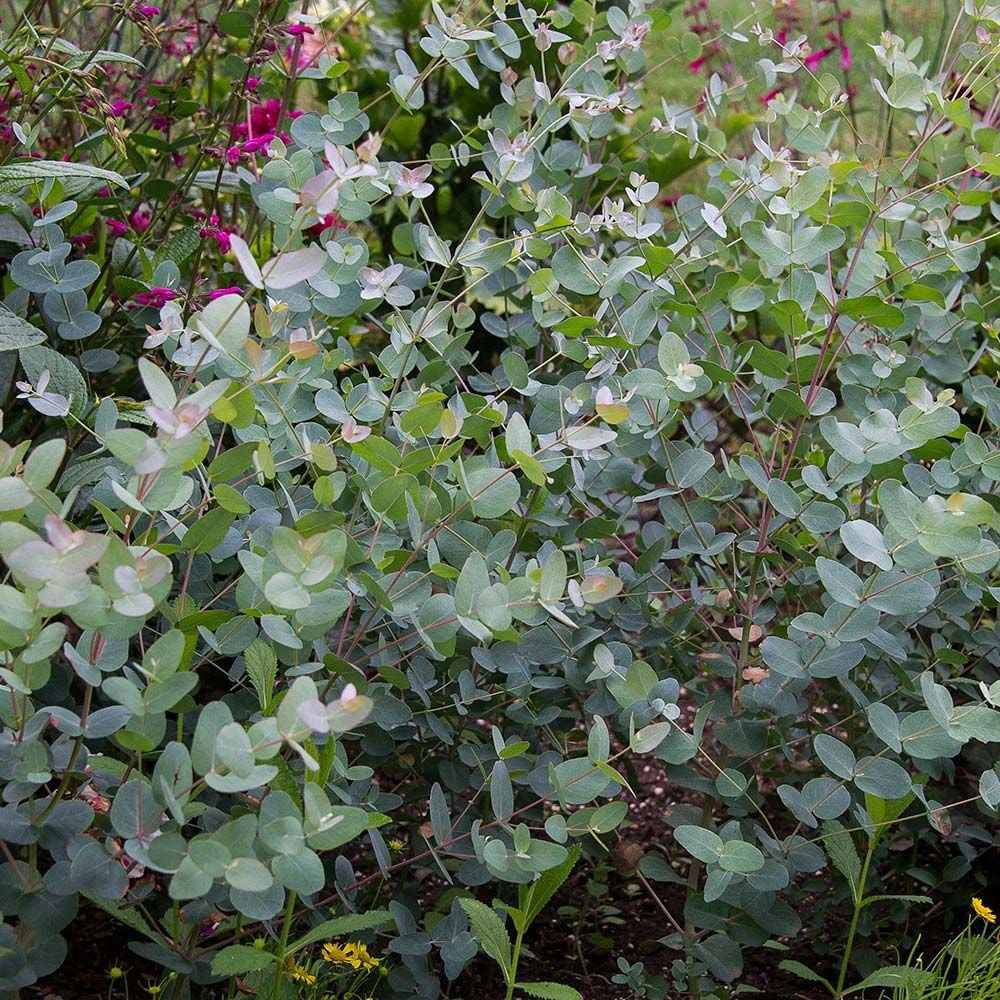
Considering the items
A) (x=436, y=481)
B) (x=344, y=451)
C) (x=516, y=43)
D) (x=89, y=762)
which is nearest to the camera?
(x=89, y=762)

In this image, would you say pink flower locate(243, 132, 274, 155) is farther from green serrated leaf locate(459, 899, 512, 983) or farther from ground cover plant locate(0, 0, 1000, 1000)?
green serrated leaf locate(459, 899, 512, 983)

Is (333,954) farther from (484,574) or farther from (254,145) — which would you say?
(254,145)

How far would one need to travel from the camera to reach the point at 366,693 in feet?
4.15

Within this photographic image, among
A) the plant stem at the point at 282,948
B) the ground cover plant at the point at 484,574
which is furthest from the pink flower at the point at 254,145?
the plant stem at the point at 282,948

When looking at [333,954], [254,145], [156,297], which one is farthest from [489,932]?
[254,145]

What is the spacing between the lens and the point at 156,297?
5.19ft

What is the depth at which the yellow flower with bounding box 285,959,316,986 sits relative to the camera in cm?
124

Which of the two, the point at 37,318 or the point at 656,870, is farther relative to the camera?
the point at 37,318

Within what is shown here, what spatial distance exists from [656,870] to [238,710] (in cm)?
53

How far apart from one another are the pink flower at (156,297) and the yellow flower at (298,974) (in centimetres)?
78

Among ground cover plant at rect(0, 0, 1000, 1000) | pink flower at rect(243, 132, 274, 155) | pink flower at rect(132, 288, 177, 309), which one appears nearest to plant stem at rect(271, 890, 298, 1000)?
ground cover plant at rect(0, 0, 1000, 1000)

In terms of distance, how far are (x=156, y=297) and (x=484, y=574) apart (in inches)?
28.8

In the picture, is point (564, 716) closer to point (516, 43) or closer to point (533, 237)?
point (533, 237)

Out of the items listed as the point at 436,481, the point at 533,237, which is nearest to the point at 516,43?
the point at 533,237
